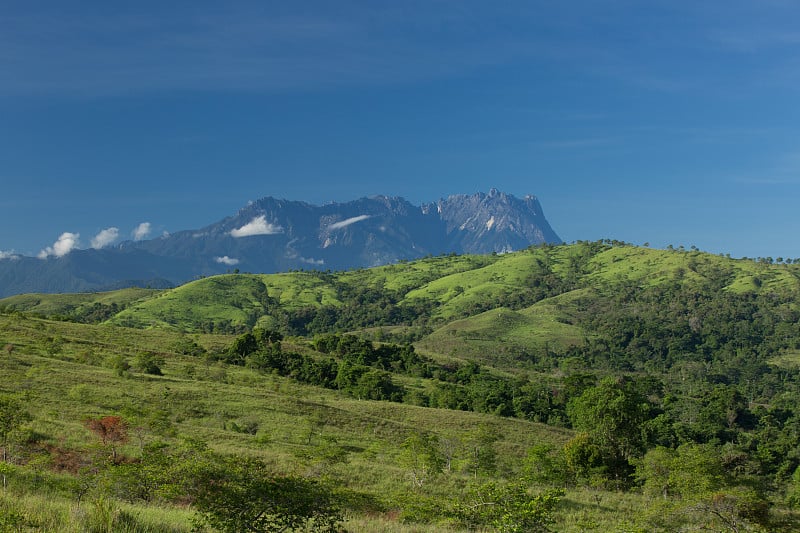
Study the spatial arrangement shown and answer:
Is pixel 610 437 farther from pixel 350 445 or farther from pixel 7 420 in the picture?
pixel 7 420

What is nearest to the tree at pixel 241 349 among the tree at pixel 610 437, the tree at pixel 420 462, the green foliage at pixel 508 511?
the tree at pixel 610 437

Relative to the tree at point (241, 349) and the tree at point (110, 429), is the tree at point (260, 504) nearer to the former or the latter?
the tree at point (110, 429)

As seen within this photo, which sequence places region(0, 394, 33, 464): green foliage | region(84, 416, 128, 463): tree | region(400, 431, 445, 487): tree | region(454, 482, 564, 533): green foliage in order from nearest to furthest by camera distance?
region(454, 482, 564, 533): green foliage
region(0, 394, 33, 464): green foliage
region(84, 416, 128, 463): tree
region(400, 431, 445, 487): tree

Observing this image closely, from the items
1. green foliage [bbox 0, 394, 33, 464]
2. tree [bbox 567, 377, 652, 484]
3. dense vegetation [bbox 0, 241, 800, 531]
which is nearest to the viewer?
dense vegetation [bbox 0, 241, 800, 531]

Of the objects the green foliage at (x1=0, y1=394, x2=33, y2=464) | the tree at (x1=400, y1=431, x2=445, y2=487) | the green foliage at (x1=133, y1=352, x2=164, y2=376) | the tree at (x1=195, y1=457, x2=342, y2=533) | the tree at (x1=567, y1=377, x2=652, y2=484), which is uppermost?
the tree at (x1=195, y1=457, x2=342, y2=533)

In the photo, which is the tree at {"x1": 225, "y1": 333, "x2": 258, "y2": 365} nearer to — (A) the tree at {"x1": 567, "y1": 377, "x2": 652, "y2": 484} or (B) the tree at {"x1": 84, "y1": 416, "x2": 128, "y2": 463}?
(A) the tree at {"x1": 567, "y1": 377, "x2": 652, "y2": 484}

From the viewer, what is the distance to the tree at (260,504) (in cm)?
1398

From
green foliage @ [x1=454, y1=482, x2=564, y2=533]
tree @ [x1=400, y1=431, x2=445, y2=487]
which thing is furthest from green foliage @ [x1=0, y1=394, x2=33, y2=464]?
green foliage @ [x1=454, y1=482, x2=564, y2=533]

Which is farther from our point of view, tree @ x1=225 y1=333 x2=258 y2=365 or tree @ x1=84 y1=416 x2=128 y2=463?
tree @ x1=225 y1=333 x2=258 y2=365

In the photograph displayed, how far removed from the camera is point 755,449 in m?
91.3

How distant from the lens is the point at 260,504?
14359 mm

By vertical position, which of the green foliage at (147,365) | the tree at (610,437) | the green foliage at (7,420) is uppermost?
the green foliage at (7,420)

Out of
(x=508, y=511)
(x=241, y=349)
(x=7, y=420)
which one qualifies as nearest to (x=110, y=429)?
(x=7, y=420)

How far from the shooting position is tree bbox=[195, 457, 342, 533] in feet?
45.9
